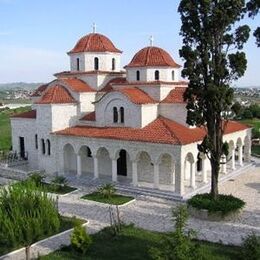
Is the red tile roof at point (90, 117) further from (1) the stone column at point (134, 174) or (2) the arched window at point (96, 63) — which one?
(1) the stone column at point (134, 174)

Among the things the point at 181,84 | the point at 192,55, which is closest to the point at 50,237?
the point at 192,55

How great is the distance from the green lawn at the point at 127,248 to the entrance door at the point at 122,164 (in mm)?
8758

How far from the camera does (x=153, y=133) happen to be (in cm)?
2292

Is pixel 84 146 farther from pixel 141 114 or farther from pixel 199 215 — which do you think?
pixel 199 215

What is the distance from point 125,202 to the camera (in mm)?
21406

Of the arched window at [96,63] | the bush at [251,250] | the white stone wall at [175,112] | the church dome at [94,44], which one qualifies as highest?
the church dome at [94,44]

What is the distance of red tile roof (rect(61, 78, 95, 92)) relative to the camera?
27.9m

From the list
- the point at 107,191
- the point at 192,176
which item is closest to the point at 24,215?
the point at 107,191

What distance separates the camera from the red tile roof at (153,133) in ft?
72.4

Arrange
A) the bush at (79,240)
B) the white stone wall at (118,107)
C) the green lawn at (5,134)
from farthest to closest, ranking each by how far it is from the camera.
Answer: the green lawn at (5,134) → the white stone wall at (118,107) → the bush at (79,240)

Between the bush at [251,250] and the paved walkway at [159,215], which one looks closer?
the bush at [251,250]

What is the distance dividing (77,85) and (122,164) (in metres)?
6.45

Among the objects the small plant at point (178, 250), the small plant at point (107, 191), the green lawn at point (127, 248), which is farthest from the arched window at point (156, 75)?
the small plant at point (178, 250)

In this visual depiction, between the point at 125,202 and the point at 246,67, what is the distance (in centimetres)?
882
